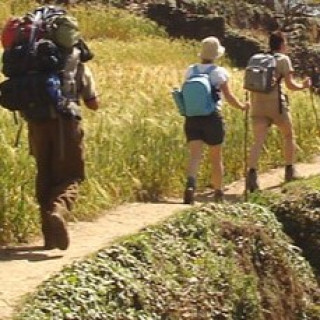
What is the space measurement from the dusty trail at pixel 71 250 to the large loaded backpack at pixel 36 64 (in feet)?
3.18

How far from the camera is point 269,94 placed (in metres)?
10.4

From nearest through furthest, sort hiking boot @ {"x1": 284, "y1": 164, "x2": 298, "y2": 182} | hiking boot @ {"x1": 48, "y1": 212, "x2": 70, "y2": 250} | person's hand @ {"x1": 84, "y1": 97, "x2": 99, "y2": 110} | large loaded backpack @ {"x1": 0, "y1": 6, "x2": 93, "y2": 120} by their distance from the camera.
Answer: large loaded backpack @ {"x1": 0, "y1": 6, "x2": 93, "y2": 120} → hiking boot @ {"x1": 48, "y1": 212, "x2": 70, "y2": 250} → person's hand @ {"x1": 84, "y1": 97, "x2": 99, "y2": 110} → hiking boot @ {"x1": 284, "y1": 164, "x2": 298, "y2": 182}

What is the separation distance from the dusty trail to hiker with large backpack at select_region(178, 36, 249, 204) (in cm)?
49

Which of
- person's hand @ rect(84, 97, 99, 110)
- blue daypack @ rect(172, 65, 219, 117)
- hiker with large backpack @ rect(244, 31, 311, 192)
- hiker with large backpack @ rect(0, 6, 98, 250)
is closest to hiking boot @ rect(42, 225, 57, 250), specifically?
hiker with large backpack @ rect(0, 6, 98, 250)

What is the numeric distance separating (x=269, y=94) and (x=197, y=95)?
1.43 m

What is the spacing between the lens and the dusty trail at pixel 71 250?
6414mm

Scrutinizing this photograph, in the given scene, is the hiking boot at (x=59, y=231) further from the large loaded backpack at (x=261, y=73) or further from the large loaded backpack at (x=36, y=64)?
the large loaded backpack at (x=261, y=73)

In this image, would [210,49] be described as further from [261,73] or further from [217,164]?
[217,164]

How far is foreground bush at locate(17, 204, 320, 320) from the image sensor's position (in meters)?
6.03

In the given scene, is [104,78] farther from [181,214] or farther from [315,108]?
[181,214]

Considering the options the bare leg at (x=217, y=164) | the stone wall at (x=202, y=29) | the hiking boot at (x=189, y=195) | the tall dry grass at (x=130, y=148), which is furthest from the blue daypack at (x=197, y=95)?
the stone wall at (x=202, y=29)

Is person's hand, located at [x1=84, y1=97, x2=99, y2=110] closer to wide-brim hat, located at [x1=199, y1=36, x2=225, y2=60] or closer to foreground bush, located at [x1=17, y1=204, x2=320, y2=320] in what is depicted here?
foreground bush, located at [x1=17, y1=204, x2=320, y2=320]

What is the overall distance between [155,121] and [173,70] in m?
5.13

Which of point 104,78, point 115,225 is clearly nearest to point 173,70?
point 104,78
